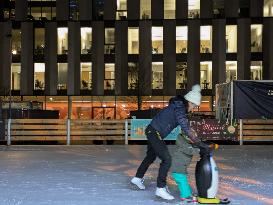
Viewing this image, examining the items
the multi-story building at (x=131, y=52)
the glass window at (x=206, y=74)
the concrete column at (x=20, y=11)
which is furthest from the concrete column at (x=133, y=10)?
the concrete column at (x=20, y=11)

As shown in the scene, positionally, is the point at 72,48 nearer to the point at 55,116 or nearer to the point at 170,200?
the point at 55,116

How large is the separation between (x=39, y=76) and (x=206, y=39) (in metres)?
15.7

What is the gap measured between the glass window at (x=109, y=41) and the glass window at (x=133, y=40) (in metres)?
1.48

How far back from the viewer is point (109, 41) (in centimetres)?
4819

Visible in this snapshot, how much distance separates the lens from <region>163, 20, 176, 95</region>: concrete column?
47.2 meters

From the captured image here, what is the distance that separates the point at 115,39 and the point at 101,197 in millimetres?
40373

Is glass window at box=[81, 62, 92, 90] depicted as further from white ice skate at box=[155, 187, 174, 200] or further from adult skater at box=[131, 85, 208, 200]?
white ice skate at box=[155, 187, 174, 200]

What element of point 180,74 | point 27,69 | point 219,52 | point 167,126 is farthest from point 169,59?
point 167,126

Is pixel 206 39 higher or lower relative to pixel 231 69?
higher

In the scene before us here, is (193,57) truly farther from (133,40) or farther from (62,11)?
(62,11)

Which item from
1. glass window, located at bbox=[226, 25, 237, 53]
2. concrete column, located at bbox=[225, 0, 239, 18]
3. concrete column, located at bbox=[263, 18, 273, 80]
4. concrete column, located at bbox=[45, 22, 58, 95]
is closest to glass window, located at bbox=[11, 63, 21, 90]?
concrete column, located at bbox=[45, 22, 58, 95]

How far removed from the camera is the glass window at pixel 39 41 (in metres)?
48.7

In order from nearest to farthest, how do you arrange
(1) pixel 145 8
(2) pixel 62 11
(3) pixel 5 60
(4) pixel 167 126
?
(4) pixel 167 126
(3) pixel 5 60
(1) pixel 145 8
(2) pixel 62 11

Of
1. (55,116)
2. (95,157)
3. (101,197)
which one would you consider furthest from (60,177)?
(55,116)
